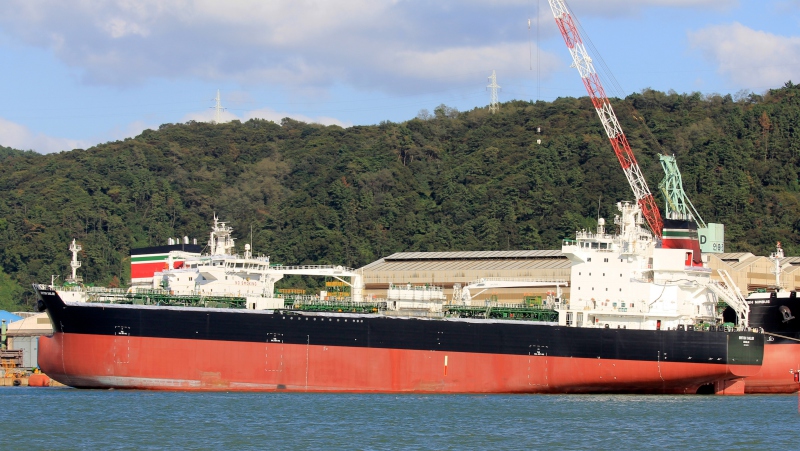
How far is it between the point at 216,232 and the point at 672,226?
18343 mm

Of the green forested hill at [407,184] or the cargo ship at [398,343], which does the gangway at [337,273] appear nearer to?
the cargo ship at [398,343]

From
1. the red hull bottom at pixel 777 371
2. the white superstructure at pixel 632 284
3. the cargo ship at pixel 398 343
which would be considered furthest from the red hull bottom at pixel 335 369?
the red hull bottom at pixel 777 371

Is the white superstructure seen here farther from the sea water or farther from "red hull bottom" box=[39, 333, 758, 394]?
the sea water

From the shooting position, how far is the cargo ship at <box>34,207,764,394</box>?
38.8 meters

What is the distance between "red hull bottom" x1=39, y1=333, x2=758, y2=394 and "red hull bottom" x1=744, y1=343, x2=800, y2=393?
10.1 ft

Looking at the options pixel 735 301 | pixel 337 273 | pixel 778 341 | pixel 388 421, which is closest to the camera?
pixel 388 421

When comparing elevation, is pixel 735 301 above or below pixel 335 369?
above

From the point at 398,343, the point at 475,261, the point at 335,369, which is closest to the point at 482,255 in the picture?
the point at 475,261

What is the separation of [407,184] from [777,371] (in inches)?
2278

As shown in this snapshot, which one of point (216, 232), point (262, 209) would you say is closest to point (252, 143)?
point (262, 209)

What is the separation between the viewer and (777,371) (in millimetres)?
42750

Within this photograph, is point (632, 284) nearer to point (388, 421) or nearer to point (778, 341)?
point (778, 341)

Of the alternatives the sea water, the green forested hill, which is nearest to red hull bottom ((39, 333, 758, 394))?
the sea water

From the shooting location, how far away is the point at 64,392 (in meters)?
41.2
